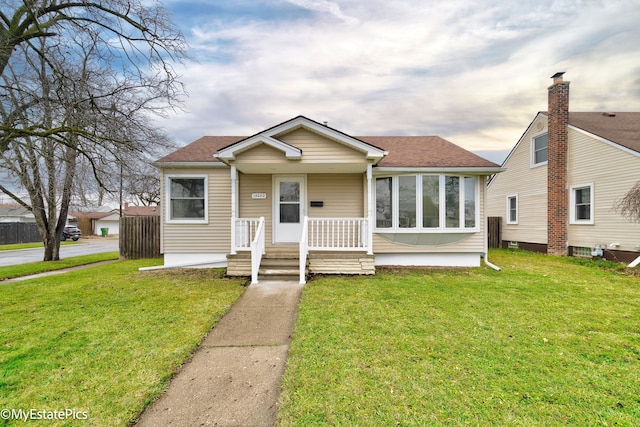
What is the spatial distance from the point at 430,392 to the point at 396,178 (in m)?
6.38

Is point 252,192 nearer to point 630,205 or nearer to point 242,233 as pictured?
point 242,233

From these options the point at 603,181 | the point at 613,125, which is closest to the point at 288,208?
the point at 603,181

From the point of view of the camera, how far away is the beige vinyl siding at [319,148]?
7461 millimetres

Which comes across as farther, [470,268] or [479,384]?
[470,268]

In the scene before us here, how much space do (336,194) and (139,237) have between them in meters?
9.09

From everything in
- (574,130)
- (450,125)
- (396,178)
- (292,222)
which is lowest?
(292,222)

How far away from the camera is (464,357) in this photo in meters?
3.30

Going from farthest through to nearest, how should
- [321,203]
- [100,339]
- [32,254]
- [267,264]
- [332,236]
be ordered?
[32,254], [321,203], [332,236], [267,264], [100,339]

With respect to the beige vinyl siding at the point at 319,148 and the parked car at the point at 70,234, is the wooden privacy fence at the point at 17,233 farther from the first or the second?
the beige vinyl siding at the point at 319,148

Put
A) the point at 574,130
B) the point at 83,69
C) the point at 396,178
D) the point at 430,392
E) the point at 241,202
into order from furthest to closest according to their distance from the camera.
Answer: the point at 574,130, the point at 241,202, the point at 396,178, the point at 83,69, the point at 430,392

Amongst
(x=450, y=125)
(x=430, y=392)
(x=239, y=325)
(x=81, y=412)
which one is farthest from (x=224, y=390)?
(x=450, y=125)

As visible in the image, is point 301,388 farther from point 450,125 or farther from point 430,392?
point 450,125

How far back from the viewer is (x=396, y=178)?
8281mm

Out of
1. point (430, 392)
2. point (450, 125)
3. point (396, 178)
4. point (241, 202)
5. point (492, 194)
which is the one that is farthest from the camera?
point (450, 125)
